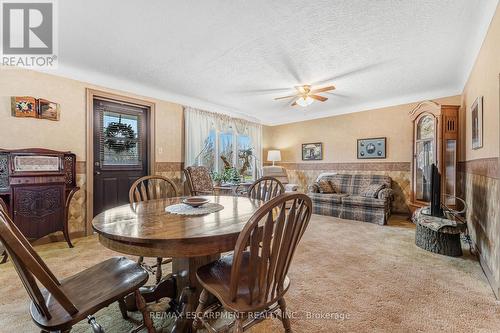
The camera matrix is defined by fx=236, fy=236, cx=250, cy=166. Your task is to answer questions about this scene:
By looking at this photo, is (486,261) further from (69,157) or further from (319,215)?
(69,157)

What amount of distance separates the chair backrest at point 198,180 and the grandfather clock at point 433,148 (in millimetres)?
3477

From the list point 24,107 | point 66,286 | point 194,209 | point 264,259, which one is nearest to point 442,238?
point 264,259

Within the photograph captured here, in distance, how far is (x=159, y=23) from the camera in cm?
218

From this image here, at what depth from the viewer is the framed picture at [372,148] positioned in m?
4.79

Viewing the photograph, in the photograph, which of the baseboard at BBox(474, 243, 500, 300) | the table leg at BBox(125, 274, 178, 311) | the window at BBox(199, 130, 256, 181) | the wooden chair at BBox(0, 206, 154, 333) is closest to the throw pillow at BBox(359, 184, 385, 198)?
the baseboard at BBox(474, 243, 500, 300)

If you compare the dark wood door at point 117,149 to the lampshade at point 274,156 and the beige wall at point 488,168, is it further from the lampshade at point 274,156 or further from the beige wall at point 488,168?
the beige wall at point 488,168

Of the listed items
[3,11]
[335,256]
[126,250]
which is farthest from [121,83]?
[335,256]

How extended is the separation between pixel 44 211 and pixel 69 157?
71 cm

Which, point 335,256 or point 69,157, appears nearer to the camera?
point 335,256

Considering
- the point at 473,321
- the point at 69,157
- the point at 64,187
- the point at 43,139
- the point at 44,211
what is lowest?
the point at 473,321

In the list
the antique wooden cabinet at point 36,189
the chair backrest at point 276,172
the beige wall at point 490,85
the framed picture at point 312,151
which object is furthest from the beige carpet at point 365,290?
the framed picture at point 312,151

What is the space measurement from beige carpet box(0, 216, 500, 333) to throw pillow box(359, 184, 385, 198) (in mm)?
1274

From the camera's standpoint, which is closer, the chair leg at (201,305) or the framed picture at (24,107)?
the chair leg at (201,305)

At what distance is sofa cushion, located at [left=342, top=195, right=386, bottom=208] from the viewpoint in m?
3.99
